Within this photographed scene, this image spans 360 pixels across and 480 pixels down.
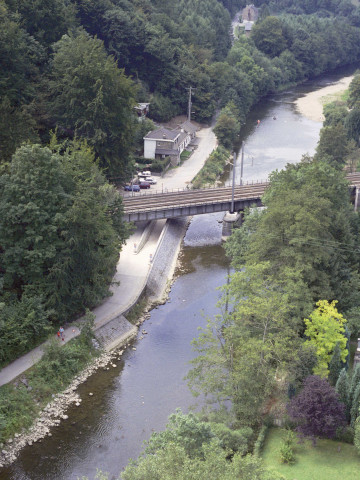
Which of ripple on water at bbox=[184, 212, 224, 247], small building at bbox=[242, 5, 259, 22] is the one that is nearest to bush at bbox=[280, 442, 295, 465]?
ripple on water at bbox=[184, 212, 224, 247]

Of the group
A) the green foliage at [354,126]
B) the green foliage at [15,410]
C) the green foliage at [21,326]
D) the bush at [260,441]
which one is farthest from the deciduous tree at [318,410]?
the green foliage at [354,126]

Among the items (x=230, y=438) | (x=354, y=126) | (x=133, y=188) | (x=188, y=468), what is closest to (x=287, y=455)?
(x=230, y=438)

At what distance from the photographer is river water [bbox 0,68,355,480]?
3869 centimetres

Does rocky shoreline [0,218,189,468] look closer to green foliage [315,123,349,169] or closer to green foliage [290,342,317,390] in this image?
green foliage [290,342,317,390]

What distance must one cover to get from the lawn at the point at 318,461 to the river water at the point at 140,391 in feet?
25.3

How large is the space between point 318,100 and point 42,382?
341 feet

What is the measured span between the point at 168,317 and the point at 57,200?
45.5 ft

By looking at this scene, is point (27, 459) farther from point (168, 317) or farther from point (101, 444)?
point (168, 317)

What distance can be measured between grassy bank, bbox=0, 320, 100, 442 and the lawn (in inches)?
574

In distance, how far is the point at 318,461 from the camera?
122 feet

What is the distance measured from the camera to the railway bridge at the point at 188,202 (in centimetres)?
6744

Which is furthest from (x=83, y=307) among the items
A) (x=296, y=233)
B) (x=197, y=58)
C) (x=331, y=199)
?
(x=197, y=58)

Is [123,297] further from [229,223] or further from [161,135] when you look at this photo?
[161,135]

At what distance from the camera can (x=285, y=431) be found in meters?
39.9
